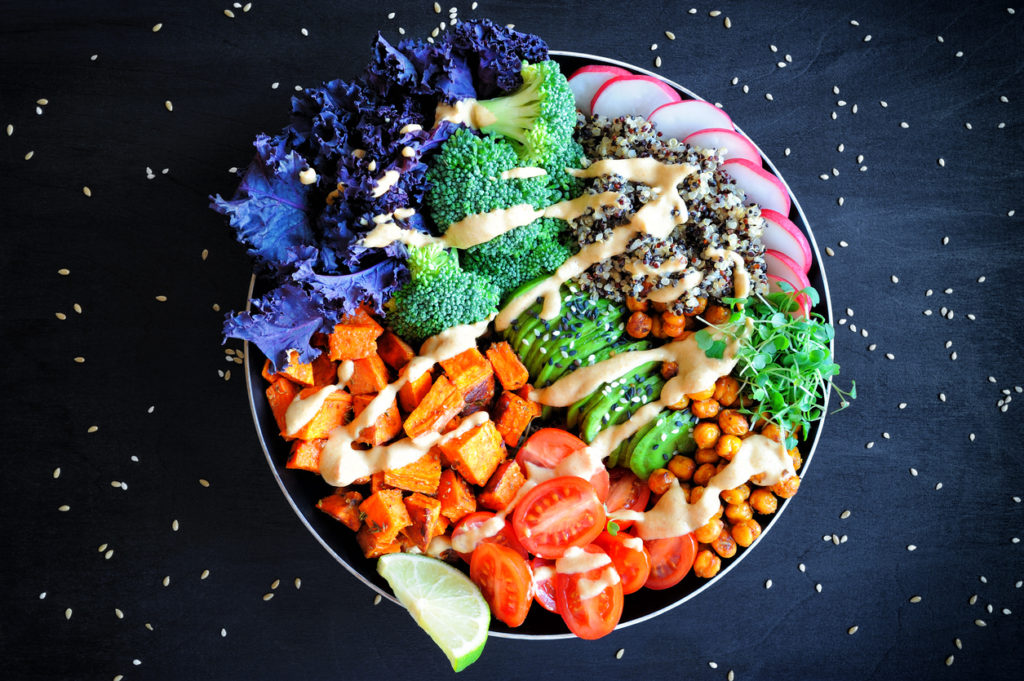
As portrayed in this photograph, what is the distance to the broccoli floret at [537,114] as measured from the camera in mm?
2211

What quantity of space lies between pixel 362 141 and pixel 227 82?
0.94 meters

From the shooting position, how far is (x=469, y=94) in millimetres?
2340

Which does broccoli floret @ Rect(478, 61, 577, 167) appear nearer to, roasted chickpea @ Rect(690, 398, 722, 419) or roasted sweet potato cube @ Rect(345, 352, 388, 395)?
roasted sweet potato cube @ Rect(345, 352, 388, 395)

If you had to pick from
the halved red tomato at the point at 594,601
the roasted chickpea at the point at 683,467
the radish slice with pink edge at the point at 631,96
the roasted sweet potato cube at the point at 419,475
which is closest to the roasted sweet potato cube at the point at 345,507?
the roasted sweet potato cube at the point at 419,475

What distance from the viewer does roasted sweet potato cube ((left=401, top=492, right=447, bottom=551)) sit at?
7.55ft

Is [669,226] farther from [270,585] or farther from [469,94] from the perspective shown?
[270,585]

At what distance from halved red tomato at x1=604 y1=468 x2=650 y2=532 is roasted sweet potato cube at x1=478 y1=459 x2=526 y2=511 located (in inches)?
14.6

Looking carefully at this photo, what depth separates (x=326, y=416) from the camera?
231 centimetres

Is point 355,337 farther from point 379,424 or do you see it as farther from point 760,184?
point 760,184

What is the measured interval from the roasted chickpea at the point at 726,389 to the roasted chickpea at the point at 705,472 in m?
0.25

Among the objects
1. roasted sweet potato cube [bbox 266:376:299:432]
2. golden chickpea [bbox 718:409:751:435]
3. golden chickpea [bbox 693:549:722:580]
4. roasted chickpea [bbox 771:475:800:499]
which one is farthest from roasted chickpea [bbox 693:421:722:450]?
roasted sweet potato cube [bbox 266:376:299:432]

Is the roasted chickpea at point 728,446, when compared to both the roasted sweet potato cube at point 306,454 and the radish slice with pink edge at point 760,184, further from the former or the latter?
the roasted sweet potato cube at point 306,454

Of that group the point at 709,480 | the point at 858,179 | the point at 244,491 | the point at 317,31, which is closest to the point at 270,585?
the point at 244,491

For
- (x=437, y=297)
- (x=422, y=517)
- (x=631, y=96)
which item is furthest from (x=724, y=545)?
(x=631, y=96)
